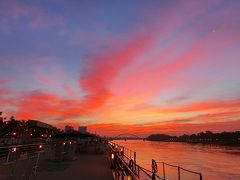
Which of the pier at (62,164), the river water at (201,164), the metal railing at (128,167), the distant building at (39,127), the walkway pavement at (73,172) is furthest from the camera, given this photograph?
the river water at (201,164)

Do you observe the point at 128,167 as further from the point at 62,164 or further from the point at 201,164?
the point at 201,164

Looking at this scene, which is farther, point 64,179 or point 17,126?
point 17,126

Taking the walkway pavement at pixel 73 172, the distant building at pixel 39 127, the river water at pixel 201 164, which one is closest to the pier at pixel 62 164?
the walkway pavement at pixel 73 172

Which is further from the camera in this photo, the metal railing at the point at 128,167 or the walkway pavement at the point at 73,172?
the walkway pavement at the point at 73,172

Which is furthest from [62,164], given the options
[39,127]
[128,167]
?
[39,127]

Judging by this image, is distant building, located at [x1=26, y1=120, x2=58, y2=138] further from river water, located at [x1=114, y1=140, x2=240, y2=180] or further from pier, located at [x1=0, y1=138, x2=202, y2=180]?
river water, located at [x1=114, y1=140, x2=240, y2=180]

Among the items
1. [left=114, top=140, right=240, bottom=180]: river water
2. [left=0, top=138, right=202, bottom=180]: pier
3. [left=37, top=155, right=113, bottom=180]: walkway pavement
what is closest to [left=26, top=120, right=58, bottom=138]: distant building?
[left=0, top=138, right=202, bottom=180]: pier

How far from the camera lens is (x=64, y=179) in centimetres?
1109

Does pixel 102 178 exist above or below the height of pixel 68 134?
below

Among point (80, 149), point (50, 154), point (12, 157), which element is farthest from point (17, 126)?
point (12, 157)

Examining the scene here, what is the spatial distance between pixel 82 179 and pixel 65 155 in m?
9.53

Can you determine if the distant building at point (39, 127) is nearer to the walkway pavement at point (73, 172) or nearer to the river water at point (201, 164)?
the river water at point (201, 164)

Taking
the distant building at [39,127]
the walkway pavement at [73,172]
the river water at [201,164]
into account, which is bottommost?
the river water at [201,164]

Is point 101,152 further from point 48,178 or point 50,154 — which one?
point 48,178
